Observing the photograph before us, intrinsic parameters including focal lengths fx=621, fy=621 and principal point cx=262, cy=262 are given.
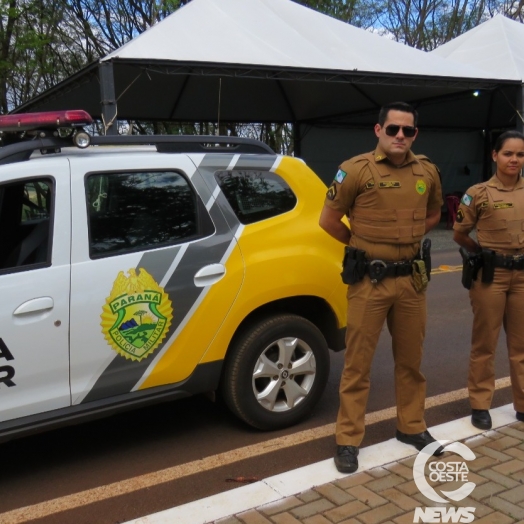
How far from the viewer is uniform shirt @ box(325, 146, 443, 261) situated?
3.19m

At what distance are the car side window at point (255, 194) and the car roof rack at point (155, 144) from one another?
17 cm

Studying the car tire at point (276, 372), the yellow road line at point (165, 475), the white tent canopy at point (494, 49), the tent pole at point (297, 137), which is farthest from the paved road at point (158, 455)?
the tent pole at point (297, 137)

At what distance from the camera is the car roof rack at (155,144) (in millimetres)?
3168

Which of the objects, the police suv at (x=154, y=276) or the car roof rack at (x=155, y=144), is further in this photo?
the car roof rack at (x=155, y=144)

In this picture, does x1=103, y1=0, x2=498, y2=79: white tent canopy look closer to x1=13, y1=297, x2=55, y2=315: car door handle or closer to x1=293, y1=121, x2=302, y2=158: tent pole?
x1=293, y1=121, x2=302, y2=158: tent pole

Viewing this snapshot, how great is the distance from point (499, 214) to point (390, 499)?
177 centimetres

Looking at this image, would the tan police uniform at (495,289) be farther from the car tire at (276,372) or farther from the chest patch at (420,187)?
the car tire at (276,372)

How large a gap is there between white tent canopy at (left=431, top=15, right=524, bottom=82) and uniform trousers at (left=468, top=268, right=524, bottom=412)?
1177 centimetres

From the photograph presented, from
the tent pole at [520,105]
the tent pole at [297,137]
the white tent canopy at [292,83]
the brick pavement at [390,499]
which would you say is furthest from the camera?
the tent pole at [297,137]

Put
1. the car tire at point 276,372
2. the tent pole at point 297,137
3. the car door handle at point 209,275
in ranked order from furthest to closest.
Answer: the tent pole at point 297,137, the car tire at point 276,372, the car door handle at point 209,275

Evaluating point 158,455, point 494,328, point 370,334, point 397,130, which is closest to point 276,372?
point 370,334

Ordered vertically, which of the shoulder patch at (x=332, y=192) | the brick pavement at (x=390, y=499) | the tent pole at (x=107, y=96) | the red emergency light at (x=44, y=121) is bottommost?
the brick pavement at (x=390, y=499)

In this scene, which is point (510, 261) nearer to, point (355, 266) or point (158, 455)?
point (355, 266)

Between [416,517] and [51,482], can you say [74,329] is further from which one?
[416,517]
